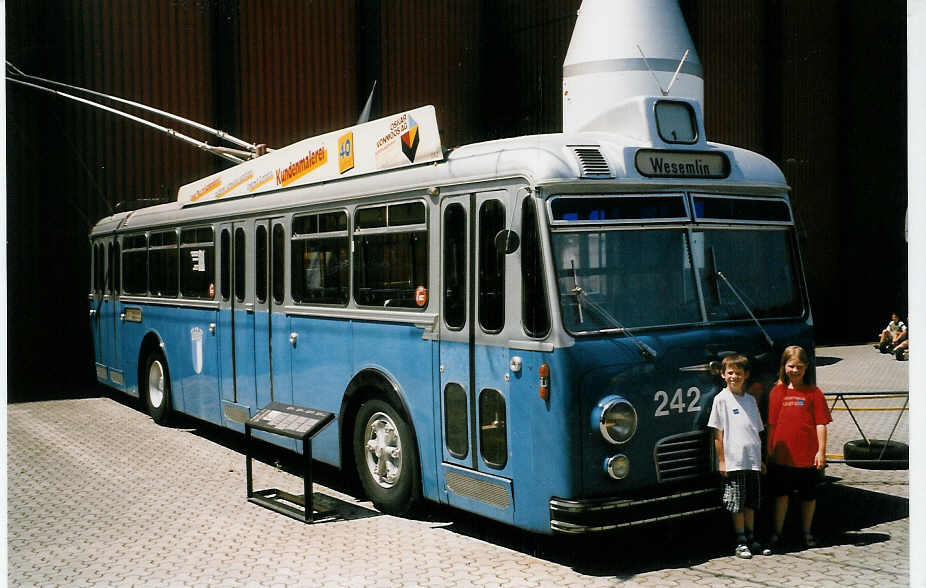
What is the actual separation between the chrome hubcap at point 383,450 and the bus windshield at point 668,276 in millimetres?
2222

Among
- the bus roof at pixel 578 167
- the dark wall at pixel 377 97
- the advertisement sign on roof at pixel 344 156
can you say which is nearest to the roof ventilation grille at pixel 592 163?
the bus roof at pixel 578 167

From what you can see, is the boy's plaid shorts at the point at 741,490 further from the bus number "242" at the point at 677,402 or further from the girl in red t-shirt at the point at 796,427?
the bus number "242" at the point at 677,402

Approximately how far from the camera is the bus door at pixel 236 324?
9.77 metres

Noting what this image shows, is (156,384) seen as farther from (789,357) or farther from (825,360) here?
(825,360)

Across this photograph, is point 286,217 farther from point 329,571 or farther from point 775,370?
point 775,370

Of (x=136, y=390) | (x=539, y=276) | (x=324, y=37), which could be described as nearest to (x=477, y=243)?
(x=539, y=276)

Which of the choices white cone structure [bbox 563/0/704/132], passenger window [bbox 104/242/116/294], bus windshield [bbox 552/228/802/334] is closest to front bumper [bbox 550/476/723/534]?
bus windshield [bbox 552/228/802/334]

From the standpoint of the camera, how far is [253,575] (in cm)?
619

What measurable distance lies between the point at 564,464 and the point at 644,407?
67 cm

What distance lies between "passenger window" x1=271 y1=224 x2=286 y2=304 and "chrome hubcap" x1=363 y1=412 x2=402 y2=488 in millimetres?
2060

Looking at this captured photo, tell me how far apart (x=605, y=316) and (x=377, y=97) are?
1424 cm

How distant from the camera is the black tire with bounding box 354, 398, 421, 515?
7.24m

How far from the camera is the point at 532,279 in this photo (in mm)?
6020

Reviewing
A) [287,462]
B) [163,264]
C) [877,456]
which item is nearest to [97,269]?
[163,264]
